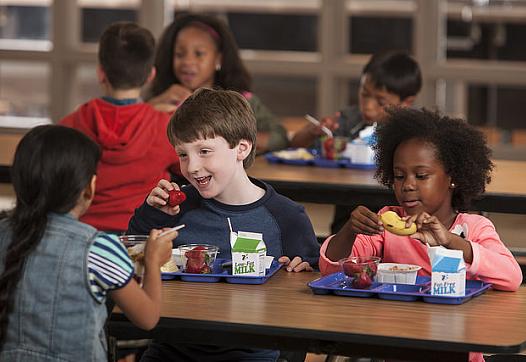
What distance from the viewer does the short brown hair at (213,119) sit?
2.96m

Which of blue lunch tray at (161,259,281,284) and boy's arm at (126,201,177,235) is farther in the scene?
boy's arm at (126,201,177,235)

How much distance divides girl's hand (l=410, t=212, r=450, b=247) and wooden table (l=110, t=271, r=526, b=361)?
0.18 metres

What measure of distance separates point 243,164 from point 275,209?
0.17 meters

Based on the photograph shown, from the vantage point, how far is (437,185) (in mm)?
2951

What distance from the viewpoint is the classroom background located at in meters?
6.70

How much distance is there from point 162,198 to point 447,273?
821mm

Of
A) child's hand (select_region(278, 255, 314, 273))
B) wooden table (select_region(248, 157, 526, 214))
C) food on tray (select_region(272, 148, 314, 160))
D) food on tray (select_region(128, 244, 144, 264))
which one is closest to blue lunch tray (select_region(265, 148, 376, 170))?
food on tray (select_region(272, 148, 314, 160))

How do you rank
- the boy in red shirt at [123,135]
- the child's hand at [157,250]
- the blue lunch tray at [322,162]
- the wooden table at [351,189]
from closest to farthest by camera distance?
the child's hand at [157,250]
the wooden table at [351,189]
the boy in red shirt at [123,135]
the blue lunch tray at [322,162]

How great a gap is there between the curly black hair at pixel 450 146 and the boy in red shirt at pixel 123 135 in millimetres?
1341

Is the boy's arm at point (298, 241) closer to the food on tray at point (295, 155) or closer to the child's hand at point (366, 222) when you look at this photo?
the child's hand at point (366, 222)

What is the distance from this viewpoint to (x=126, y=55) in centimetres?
436

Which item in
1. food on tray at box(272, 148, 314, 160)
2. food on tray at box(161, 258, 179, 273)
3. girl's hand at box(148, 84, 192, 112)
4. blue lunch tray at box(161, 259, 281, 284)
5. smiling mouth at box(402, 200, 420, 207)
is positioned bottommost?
blue lunch tray at box(161, 259, 281, 284)

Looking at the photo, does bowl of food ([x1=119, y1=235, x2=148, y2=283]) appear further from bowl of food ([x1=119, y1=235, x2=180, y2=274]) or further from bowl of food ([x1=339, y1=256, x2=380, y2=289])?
bowl of food ([x1=339, y1=256, x2=380, y2=289])

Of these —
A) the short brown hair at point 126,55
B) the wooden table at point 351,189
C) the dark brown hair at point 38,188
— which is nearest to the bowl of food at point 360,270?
the dark brown hair at point 38,188
